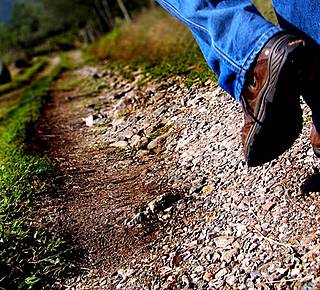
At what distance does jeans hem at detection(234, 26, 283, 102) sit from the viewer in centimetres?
150

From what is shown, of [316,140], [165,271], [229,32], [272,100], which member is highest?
[229,32]

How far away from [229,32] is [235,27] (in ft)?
0.11

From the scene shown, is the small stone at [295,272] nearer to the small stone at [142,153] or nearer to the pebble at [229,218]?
the pebble at [229,218]

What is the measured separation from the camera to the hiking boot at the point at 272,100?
146 centimetres

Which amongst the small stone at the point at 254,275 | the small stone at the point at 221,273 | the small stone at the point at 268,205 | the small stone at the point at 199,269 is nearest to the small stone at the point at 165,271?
the small stone at the point at 199,269

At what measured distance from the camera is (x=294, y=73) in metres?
1.49

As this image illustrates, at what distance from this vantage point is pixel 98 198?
9.29 feet

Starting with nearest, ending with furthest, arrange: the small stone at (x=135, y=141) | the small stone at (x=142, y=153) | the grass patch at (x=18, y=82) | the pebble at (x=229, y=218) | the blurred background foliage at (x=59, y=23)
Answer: the pebble at (x=229, y=218)
the small stone at (x=142, y=153)
the small stone at (x=135, y=141)
the grass patch at (x=18, y=82)
the blurred background foliage at (x=59, y=23)

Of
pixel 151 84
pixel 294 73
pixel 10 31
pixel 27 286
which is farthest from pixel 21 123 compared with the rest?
pixel 10 31

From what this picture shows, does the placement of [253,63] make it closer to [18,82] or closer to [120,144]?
[120,144]

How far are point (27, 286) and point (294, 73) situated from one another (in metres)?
1.39

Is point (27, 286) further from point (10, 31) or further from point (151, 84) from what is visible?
point (10, 31)

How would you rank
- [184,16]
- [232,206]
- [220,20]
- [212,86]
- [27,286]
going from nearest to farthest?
1. [220,20]
2. [184,16]
3. [27,286]
4. [232,206]
5. [212,86]

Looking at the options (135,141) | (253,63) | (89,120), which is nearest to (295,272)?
(253,63)
